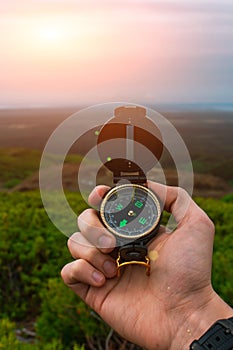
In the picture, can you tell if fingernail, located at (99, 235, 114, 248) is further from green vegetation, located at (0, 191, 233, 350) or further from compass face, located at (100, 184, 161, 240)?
green vegetation, located at (0, 191, 233, 350)

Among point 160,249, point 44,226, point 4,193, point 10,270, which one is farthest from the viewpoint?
point 4,193

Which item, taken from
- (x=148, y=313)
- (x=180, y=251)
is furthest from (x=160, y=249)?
(x=148, y=313)

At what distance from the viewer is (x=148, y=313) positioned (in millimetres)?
2633

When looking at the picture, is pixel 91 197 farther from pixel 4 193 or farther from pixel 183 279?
pixel 4 193

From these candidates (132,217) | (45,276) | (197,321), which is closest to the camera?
(197,321)

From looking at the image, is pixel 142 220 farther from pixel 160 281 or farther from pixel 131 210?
pixel 160 281

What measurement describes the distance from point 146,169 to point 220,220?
3502 mm

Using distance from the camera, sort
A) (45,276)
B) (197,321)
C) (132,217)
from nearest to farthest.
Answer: (197,321), (132,217), (45,276)

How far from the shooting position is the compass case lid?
8.91 feet

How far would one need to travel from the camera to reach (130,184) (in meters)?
2.69

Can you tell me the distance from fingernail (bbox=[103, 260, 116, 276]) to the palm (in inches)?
4.0

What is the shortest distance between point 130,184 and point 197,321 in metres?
0.74

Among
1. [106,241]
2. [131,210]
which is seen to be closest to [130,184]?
[131,210]

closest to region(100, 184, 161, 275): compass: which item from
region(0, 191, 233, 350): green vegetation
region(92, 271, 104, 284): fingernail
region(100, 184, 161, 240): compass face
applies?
region(100, 184, 161, 240): compass face
